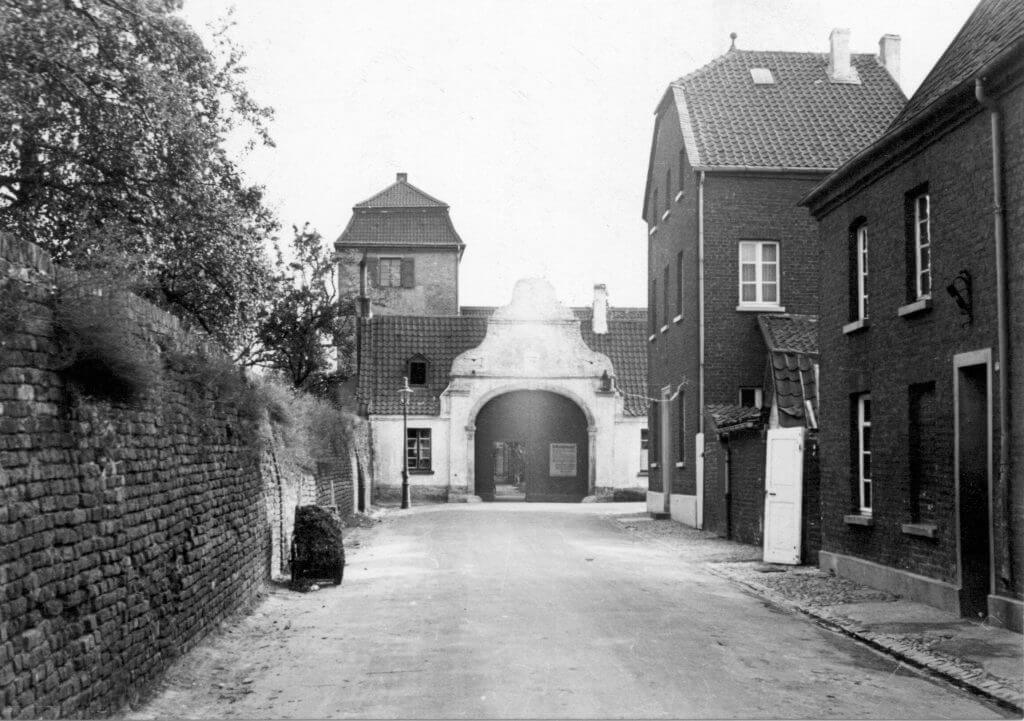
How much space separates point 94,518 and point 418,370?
37.6 m

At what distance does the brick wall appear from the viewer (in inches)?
441

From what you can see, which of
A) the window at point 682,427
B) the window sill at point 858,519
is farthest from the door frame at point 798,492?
the window at point 682,427

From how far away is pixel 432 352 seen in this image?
44938 millimetres

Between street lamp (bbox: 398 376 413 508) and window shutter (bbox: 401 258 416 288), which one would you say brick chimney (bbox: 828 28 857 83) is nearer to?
street lamp (bbox: 398 376 413 508)

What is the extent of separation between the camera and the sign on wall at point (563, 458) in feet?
143

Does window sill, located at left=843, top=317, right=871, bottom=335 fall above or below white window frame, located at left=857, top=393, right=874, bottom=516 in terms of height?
above

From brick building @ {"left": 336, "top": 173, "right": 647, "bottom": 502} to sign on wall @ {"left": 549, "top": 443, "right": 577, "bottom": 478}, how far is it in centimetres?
4

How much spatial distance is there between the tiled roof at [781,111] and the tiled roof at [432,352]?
1602cm

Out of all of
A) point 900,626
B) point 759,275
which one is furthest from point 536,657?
point 759,275

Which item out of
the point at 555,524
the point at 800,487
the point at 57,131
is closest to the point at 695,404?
the point at 555,524

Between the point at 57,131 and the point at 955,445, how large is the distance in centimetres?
1275

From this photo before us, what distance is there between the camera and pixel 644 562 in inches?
717

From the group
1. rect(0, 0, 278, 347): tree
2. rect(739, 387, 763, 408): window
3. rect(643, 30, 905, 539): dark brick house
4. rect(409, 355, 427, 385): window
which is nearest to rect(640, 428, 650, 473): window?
rect(409, 355, 427, 385): window

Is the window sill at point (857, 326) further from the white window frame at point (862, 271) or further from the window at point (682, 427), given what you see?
the window at point (682, 427)
